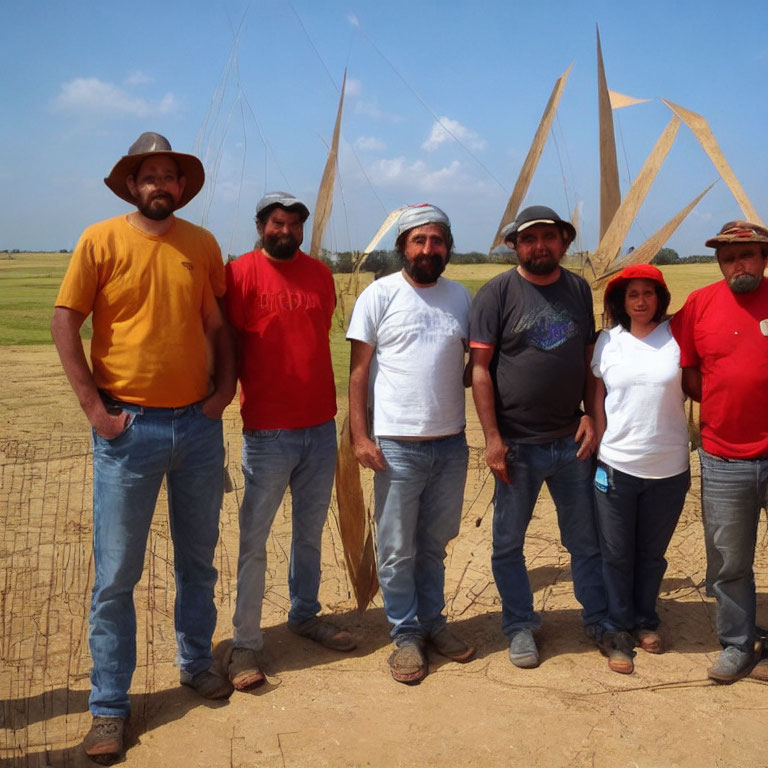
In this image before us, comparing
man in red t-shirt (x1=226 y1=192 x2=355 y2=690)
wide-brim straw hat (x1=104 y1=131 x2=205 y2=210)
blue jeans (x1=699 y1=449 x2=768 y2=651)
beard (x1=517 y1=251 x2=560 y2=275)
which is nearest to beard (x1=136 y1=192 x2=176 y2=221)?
wide-brim straw hat (x1=104 y1=131 x2=205 y2=210)

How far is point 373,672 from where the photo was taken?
3.30 m

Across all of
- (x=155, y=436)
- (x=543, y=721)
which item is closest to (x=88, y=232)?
(x=155, y=436)

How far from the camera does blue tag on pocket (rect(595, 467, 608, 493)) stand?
3154 mm

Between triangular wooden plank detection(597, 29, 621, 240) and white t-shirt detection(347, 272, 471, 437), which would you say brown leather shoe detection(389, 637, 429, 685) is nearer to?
white t-shirt detection(347, 272, 471, 437)

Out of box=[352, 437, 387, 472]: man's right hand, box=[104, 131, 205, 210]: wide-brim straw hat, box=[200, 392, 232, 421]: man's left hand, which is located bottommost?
box=[352, 437, 387, 472]: man's right hand

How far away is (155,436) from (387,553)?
1.09 meters

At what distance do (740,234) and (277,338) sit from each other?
1851mm

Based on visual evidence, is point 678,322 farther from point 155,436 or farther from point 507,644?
point 155,436

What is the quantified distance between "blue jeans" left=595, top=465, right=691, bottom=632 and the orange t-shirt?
1.77 metres

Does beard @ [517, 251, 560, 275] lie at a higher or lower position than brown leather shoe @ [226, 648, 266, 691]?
Result: higher

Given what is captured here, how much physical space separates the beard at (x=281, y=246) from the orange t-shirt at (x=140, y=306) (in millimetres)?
356

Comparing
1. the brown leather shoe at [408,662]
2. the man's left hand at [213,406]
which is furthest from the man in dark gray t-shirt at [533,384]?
the man's left hand at [213,406]

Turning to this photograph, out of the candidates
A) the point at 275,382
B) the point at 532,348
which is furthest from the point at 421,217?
the point at 275,382

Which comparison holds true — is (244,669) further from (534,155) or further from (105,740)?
(534,155)
